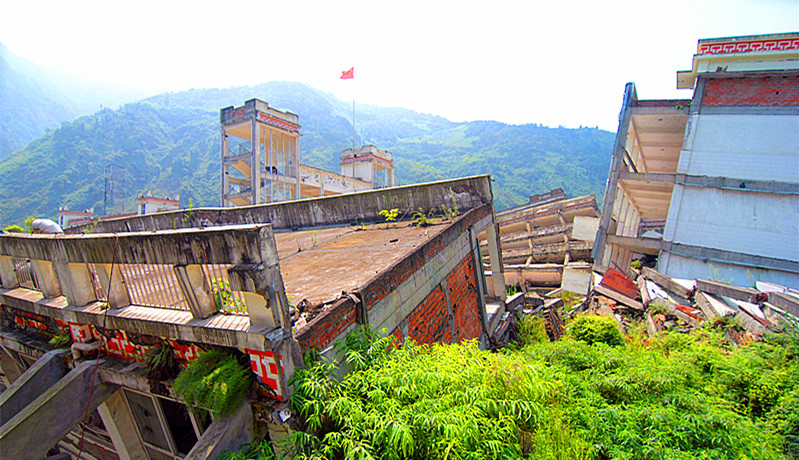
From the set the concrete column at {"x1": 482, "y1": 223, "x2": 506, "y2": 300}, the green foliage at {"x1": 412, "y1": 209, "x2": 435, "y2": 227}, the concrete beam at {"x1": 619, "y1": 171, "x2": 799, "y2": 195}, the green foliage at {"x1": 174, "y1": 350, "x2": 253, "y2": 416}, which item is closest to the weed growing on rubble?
the green foliage at {"x1": 174, "y1": 350, "x2": 253, "y2": 416}

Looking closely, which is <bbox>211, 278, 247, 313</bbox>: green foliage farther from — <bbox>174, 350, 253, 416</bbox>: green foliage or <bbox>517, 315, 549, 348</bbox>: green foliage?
<bbox>517, 315, 549, 348</bbox>: green foliage

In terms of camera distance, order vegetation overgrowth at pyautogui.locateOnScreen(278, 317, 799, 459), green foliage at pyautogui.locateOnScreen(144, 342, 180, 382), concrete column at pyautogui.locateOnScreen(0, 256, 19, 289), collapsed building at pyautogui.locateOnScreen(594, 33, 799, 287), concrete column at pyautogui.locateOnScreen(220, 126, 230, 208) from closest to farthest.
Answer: vegetation overgrowth at pyautogui.locateOnScreen(278, 317, 799, 459) < green foliage at pyautogui.locateOnScreen(144, 342, 180, 382) < concrete column at pyautogui.locateOnScreen(0, 256, 19, 289) < collapsed building at pyautogui.locateOnScreen(594, 33, 799, 287) < concrete column at pyautogui.locateOnScreen(220, 126, 230, 208)

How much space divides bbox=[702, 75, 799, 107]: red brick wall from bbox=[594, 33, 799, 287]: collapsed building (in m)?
0.02

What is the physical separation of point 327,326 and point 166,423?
100 inches

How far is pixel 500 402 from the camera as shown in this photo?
9.43 feet

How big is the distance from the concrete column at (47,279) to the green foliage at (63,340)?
483 mm

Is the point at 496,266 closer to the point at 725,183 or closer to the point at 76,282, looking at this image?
the point at 76,282

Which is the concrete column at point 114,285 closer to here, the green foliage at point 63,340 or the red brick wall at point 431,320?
the green foliage at point 63,340

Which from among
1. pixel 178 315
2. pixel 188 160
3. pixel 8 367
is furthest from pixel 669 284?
pixel 188 160

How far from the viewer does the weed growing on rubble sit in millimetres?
2533

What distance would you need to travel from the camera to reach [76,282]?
3.78 metres

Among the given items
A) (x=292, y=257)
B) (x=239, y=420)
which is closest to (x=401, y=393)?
(x=239, y=420)

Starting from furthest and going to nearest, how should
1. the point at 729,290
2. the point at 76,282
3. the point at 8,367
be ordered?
the point at 729,290, the point at 8,367, the point at 76,282

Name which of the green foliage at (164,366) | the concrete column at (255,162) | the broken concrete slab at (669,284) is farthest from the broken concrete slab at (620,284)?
the concrete column at (255,162)
